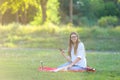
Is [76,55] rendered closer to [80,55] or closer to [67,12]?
[80,55]

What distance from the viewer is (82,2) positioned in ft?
201

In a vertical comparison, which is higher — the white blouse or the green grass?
the white blouse

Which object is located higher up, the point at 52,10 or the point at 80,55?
the point at 52,10

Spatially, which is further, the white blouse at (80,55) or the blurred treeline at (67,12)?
the blurred treeline at (67,12)

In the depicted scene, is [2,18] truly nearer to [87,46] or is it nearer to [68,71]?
[87,46]

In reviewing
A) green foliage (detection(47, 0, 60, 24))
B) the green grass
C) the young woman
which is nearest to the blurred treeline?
green foliage (detection(47, 0, 60, 24))

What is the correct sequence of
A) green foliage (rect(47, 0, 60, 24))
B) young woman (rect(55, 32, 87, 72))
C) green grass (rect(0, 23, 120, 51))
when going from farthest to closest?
1. green foliage (rect(47, 0, 60, 24))
2. green grass (rect(0, 23, 120, 51))
3. young woman (rect(55, 32, 87, 72))

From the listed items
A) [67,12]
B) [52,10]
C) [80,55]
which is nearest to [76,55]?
[80,55]

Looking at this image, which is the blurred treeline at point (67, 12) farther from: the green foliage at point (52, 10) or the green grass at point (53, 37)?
the green grass at point (53, 37)

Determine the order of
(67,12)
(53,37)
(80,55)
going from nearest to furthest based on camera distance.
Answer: (80,55) < (53,37) < (67,12)

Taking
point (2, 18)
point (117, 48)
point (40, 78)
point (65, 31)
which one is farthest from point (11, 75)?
point (2, 18)

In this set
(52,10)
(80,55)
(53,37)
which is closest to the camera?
(80,55)

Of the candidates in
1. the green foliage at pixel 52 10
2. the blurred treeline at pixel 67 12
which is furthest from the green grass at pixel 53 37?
the green foliage at pixel 52 10

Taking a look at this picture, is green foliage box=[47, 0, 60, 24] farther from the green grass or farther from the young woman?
the young woman
